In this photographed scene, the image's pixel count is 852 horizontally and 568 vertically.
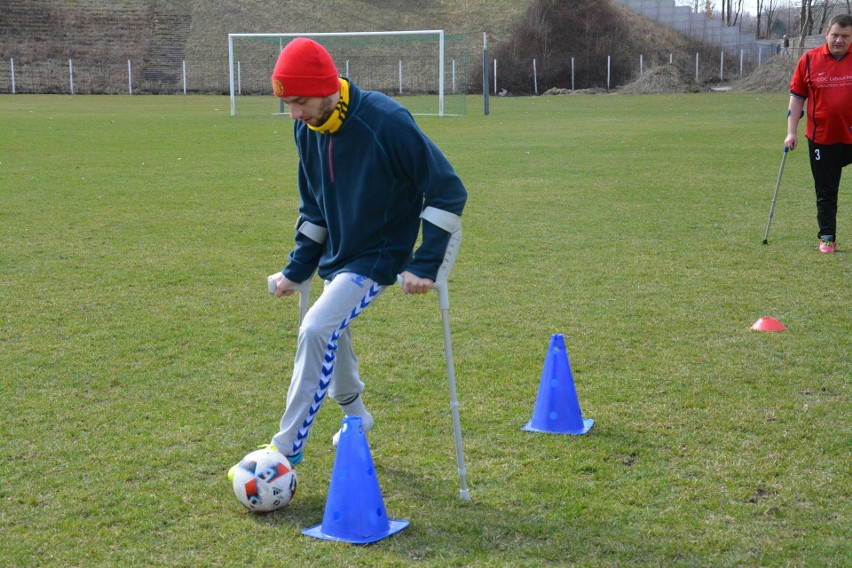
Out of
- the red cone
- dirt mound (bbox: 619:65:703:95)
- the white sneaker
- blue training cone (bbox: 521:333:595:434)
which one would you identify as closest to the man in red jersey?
the red cone

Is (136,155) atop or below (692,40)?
below

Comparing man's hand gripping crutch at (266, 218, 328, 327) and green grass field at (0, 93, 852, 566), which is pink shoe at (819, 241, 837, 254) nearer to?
green grass field at (0, 93, 852, 566)

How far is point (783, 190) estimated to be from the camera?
13.7 metres

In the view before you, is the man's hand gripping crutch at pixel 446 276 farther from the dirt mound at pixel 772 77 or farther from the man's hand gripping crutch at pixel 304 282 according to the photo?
the dirt mound at pixel 772 77

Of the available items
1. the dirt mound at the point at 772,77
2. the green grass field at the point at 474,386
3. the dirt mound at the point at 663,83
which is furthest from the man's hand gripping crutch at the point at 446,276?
the dirt mound at the point at 663,83

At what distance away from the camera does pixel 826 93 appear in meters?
9.48

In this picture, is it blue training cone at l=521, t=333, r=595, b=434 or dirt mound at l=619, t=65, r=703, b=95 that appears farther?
dirt mound at l=619, t=65, r=703, b=95

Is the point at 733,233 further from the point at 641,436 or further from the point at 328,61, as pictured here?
the point at 328,61

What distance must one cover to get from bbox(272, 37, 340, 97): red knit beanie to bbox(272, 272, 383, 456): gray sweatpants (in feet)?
2.61

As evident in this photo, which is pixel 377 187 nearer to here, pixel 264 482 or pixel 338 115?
pixel 338 115

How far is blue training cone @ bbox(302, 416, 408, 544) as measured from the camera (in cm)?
379

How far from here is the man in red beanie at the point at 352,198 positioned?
3914mm

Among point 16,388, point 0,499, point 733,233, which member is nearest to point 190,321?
point 16,388

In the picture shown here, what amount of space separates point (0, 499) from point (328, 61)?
2.33 meters
